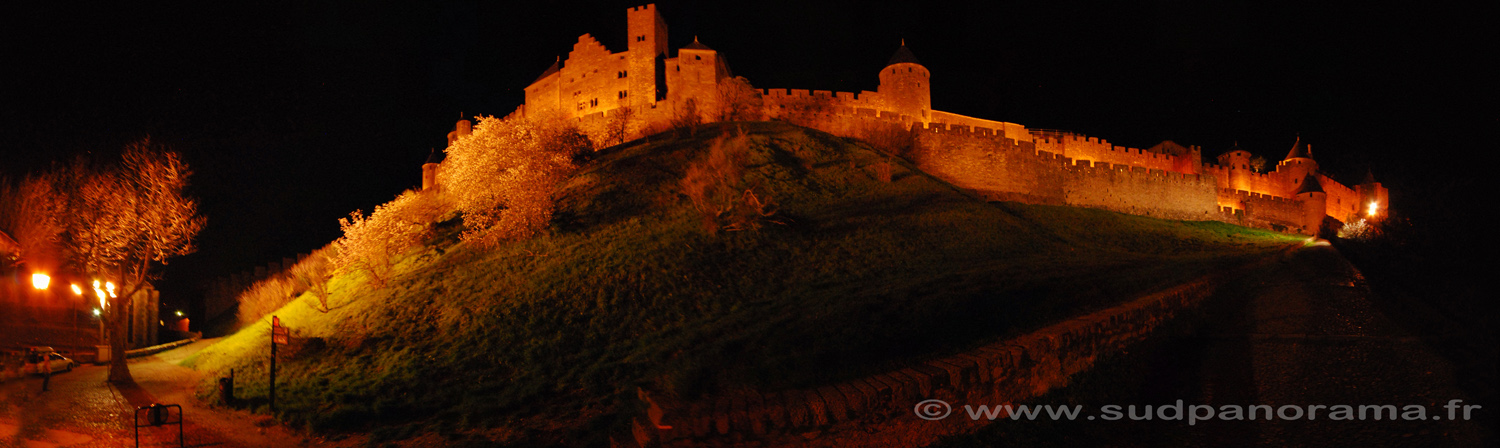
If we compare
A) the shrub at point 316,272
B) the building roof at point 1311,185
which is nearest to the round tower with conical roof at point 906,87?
the building roof at point 1311,185

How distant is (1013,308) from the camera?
1109 cm

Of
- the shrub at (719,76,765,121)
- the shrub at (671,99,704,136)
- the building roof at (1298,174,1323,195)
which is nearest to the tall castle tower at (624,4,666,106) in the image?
the shrub at (671,99,704,136)

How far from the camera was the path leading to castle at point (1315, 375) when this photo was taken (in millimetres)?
5918

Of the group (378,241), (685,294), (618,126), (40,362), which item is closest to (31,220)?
(40,362)

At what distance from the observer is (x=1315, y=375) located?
7.09 metres

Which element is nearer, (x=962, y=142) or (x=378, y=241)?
(x=378, y=241)

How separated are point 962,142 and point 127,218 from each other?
34502 millimetres

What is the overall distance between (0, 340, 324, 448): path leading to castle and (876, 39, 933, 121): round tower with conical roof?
36.3m

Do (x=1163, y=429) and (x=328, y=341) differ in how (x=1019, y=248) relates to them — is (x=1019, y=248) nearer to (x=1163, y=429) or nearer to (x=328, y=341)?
(x=1163, y=429)

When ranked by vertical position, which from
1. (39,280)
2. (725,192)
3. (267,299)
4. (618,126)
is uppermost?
(618,126)

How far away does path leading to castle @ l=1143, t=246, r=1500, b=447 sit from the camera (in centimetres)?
592

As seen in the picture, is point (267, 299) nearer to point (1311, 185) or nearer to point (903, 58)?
point (903, 58)

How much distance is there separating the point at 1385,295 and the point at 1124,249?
1424 centimetres

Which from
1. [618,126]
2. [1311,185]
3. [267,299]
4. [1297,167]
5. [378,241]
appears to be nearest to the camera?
[378,241]
